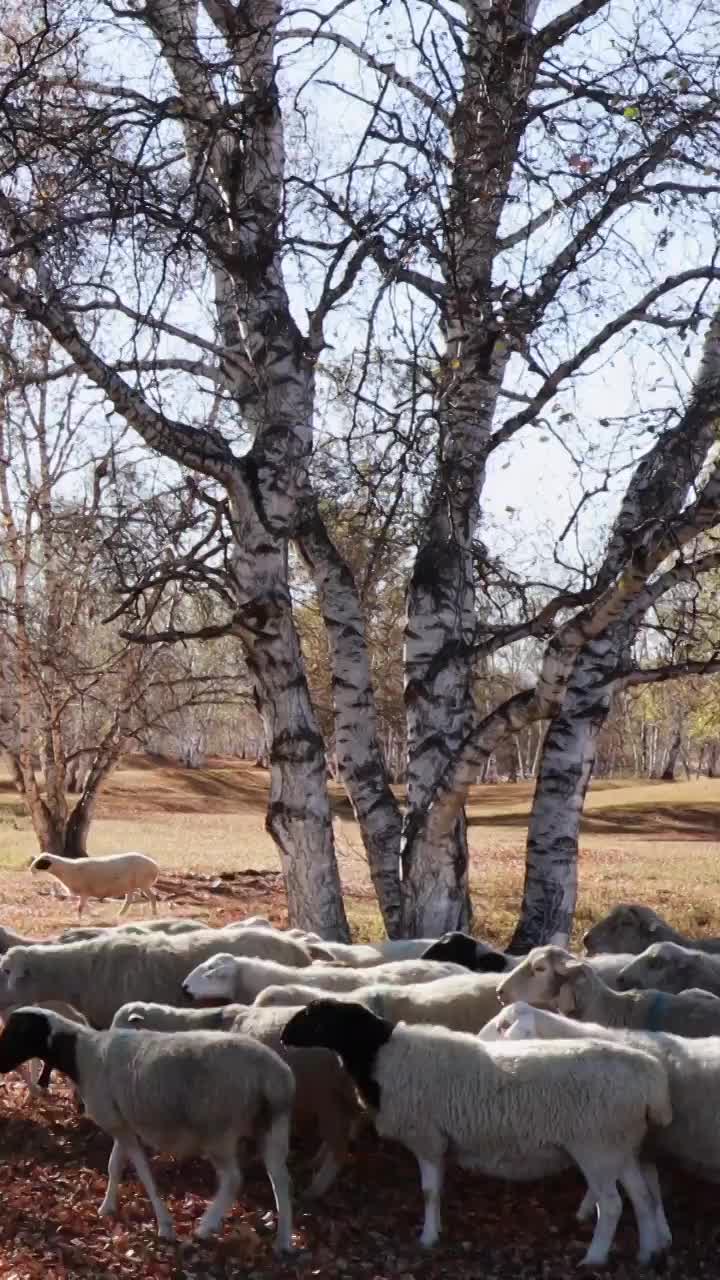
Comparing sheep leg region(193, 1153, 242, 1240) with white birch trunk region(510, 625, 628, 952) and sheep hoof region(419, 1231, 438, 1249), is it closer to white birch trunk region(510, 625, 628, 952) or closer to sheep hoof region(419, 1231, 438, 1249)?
sheep hoof region(419, 1231, 438, 1249)

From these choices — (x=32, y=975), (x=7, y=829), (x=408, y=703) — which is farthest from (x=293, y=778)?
(x=7, y=829)

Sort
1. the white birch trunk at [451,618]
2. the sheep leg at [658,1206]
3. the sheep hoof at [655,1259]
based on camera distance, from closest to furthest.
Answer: the sheep hoof at [655,1259] → the sheep leg at [658,1206] → the white birch trunk at [451,618]

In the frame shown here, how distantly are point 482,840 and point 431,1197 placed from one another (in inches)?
1278

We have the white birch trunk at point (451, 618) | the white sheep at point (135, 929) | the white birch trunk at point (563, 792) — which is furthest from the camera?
the white birch trunk at point (563, 792)

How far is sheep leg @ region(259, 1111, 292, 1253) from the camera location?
6.66 metres

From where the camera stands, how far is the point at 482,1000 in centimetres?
826

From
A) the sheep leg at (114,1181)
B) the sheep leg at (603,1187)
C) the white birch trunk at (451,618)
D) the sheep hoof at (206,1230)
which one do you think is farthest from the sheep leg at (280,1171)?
the white birch trunk at (451,618)

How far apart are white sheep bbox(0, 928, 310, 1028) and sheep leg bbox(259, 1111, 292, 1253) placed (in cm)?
231

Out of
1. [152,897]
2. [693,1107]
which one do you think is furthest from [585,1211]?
[152,897]

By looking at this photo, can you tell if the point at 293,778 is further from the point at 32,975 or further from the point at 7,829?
the point at 7,829

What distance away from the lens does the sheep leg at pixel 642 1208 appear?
6.55m

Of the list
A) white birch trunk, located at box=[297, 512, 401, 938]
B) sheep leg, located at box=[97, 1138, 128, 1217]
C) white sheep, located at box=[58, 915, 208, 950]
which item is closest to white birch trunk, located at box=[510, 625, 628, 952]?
white birch trunk, located at box=[297, 512, 401, 938]

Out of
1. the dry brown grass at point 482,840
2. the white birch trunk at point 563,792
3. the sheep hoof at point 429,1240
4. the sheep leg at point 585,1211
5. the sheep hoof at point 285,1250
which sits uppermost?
the white birch trunk at point 563,792

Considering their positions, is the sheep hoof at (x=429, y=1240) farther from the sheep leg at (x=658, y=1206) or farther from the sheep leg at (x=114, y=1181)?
the sheep leg at (x=114, y=1181)
